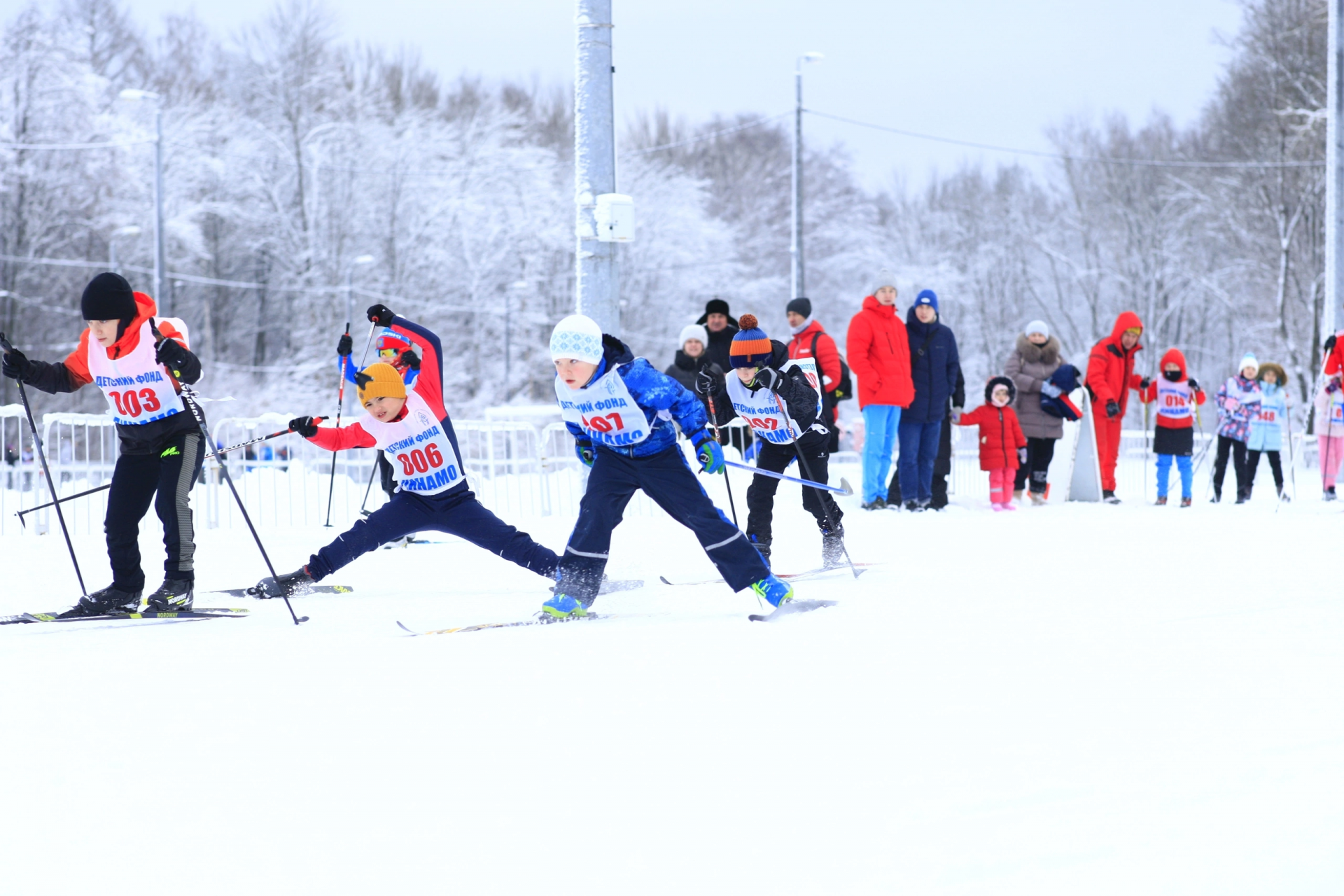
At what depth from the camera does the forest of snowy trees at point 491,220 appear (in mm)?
29500

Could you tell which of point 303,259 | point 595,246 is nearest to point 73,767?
point 595,246

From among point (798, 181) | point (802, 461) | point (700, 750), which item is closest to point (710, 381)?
point (802, 461)

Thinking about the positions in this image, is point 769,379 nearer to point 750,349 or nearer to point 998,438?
point 750,349

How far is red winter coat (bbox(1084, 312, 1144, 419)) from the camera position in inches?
492

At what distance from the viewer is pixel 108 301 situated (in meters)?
5.57

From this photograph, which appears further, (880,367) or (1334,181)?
(1334,181)

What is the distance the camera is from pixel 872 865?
2469 mm

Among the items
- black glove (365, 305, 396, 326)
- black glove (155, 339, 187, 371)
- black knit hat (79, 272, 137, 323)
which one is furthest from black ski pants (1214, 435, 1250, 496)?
black knit hat (79, 272, 137, 323)

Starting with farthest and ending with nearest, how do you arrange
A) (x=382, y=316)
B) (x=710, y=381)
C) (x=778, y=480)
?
1. (x=382, y=316)
2. (x=778, y=480)
3. (x=710, y=381)

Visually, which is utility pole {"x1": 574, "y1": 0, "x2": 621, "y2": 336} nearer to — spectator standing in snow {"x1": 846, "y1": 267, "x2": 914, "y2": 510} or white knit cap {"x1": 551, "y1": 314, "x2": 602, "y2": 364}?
white knit cap {"x1": 551, "y1": 314, "x2": 602, "y2": 364}

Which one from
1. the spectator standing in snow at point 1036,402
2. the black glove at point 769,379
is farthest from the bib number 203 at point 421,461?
the spectator standing in snow at point 1036,402

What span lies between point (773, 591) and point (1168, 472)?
8.19 m

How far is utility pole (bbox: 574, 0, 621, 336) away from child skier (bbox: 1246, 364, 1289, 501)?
784cm

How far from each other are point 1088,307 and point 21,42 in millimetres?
32499
